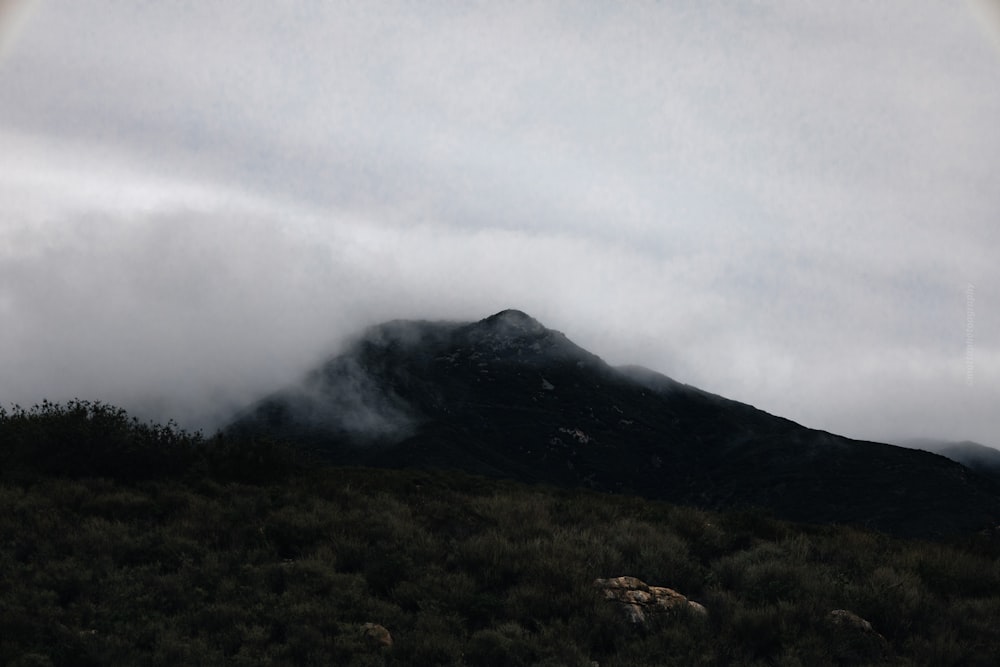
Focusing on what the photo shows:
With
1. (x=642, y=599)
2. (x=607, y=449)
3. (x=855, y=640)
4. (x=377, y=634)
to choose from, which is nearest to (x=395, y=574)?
(x=377, y=634)

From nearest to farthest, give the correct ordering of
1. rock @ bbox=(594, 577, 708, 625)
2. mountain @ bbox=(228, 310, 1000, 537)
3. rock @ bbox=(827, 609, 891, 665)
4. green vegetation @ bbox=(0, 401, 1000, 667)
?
green vegetation @ bbox=(0, 401, 1000, 667)
rock @ bbox=(827, 609, 891, 665)
rock @ bbox=(594, 577, 708, 625)
mountain @ bbox=(228, 310, 1000, 537)

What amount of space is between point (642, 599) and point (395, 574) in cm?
382

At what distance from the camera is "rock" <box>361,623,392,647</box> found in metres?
9.90

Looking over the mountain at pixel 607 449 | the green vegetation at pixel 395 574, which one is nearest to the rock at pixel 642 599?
the green vegetation at pixel 395 574

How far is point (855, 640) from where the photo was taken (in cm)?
1023

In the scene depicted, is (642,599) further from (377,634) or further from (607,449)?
(607,449)

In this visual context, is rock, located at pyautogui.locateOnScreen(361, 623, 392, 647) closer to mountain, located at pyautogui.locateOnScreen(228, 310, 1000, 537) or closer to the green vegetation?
the green vegetation

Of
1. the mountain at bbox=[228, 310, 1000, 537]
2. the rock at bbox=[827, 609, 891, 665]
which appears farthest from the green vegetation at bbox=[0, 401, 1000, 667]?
the mountain at bbox=[228, 310, 1000, 537]

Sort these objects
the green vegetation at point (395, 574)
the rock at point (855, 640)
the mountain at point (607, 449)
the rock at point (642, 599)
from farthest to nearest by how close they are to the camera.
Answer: the mountain at point (607, 449)
the rock at point (642, 599)
the rock at point (855, 640)
the green vegetation at point (395, 574)

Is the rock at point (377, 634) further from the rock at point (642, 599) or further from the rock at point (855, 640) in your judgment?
the rock at point (855, 640)

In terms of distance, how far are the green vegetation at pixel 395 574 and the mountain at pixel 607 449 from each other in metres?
109

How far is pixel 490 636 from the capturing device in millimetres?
10023

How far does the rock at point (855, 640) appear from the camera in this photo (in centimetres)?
1002

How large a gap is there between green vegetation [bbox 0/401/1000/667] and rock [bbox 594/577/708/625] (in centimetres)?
18
